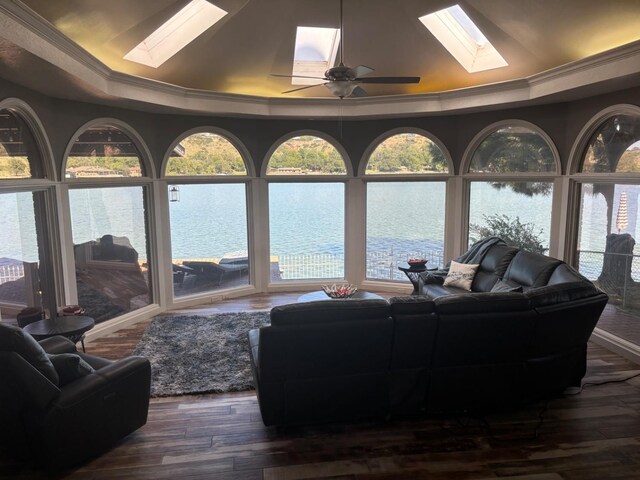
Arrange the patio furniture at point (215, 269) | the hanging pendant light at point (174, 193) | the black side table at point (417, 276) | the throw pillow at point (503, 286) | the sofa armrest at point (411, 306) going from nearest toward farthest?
the sofa armrest at point (411, 306)
the throw pillow at point (503, 286)
the black side table at point (417, 276)
the hanging pendant light at point (174, 193)
the patio furniture at point (215, 269)

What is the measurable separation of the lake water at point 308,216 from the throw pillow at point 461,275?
1339 mm

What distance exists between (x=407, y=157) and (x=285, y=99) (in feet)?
7.36

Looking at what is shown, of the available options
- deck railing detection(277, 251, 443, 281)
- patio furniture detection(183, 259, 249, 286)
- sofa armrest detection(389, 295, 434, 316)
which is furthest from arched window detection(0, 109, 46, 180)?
deck railing detection(277, 251, 443, 281)

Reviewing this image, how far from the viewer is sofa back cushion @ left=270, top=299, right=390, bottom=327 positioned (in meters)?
3.25

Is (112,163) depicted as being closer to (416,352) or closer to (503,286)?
(416,352)

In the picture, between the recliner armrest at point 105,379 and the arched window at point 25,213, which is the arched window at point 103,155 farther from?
the recliner armrest at point 105,379

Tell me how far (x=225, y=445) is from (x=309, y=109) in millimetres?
5220

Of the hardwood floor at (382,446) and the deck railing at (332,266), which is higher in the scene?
the deck railing at (332,266)

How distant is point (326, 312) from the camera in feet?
10.8

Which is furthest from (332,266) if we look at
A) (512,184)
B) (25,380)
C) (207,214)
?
(25,380)

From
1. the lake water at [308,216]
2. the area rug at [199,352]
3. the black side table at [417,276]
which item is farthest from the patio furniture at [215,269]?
the black side table at [417,276]

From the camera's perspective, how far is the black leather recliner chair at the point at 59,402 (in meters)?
2.85

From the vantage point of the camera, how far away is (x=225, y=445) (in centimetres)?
336

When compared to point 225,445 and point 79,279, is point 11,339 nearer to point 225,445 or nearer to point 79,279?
point 225,445
